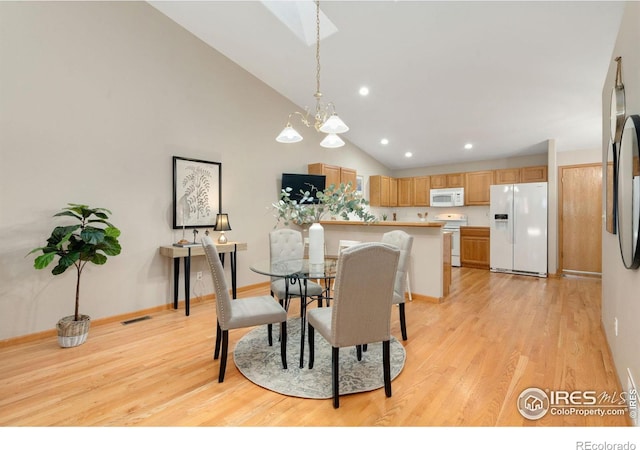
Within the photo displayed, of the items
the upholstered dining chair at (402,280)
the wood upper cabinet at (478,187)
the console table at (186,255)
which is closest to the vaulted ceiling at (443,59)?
the wood upper cabinet at (478,187)

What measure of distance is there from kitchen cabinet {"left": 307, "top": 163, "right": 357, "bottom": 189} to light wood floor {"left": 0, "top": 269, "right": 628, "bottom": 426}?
10.1 ft

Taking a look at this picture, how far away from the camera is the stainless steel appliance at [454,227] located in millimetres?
6824

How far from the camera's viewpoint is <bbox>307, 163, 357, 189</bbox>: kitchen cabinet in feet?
18.6

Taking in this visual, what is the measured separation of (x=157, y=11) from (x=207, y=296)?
144 inches

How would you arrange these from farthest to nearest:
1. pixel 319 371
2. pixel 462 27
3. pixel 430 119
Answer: pixel 430 119 → pixel 462 27 → pixel 319 371

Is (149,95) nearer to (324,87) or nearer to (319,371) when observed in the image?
(324,87)

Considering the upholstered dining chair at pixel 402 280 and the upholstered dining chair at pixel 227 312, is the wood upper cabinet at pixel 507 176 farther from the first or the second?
the upholstered dining chair at pixel 227 312

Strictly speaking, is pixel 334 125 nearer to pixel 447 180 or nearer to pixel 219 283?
pixel 219 283

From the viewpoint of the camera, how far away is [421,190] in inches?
300

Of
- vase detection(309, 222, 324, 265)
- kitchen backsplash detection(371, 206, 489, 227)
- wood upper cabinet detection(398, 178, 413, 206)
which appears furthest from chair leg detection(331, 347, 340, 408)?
wood upper cabinet detection(398, 178, 413, 206)

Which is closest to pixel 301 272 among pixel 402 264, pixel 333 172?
pixel 402 264

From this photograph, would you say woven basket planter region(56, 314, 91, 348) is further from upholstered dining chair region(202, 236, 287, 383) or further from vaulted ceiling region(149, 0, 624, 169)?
vaulted ceiling region(149, 0, 624, 169)

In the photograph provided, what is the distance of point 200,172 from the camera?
13.8ft
